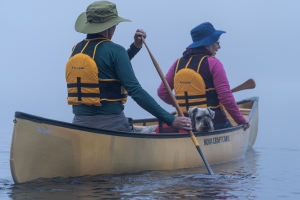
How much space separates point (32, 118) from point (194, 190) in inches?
75.1

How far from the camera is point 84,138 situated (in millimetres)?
4164

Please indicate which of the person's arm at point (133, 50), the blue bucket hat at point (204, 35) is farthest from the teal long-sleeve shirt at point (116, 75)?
the blue bucket hat at point (204, 35)

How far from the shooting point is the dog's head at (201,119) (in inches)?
222

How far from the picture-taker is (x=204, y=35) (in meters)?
6.25

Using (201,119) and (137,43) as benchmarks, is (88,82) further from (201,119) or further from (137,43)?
(201,119)

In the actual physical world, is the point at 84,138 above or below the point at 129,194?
above

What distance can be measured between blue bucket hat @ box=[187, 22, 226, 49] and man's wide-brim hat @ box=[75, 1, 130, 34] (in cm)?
206

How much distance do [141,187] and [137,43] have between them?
196 centimetres

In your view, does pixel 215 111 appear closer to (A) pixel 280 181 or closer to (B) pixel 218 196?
(A) pixel 280 181

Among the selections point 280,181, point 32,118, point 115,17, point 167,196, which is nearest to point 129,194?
point 167,196

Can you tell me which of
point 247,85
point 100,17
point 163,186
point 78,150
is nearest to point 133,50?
point 100,17

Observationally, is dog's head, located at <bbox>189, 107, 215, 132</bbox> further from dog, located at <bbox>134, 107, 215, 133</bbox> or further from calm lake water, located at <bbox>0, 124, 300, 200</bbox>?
calm lake water, located at <bbox>0, 124, 300, 200</bbox>

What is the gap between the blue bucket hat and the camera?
6137 millimetres

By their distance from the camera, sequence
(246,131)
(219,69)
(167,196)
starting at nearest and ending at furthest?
(167,196), (219,69), (246,131)
